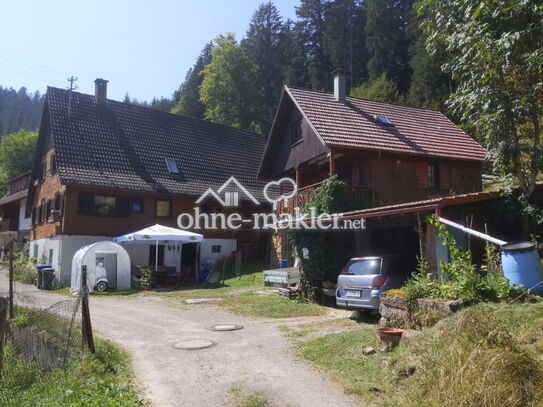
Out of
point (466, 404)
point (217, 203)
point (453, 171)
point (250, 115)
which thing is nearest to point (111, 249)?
point (217, 203)

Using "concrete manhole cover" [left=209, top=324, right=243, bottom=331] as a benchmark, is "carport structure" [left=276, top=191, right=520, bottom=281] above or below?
above

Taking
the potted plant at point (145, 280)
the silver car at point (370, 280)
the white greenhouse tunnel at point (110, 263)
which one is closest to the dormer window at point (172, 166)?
the white greenhouse tunnel at point (110, 263)

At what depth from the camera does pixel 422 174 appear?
20.1 m

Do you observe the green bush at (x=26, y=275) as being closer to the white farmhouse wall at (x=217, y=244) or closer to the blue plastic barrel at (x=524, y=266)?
the white farmhouse wall at (x=217, y=244)

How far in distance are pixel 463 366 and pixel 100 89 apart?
28209 millimetres

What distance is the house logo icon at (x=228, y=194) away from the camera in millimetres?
27692

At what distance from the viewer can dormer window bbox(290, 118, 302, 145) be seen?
22.3 metres

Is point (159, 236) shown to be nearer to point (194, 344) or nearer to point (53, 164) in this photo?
point (53, 164)

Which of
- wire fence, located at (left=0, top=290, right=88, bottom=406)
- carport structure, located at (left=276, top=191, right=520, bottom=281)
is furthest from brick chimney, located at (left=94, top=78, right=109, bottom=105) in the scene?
wire fence, located at (left=0, top=290, right=88, bottom=406)

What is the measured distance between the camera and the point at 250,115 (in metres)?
49.1

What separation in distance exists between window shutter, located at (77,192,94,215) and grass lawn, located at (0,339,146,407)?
54.2ft

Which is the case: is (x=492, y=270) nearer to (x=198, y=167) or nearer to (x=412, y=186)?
(x=412, y=186)

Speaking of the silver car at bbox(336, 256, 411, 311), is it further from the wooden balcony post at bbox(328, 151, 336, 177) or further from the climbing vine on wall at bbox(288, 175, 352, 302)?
the wooden balcony post at bbox(328, 151, 336, 177)

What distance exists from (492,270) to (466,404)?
16.8 ft
